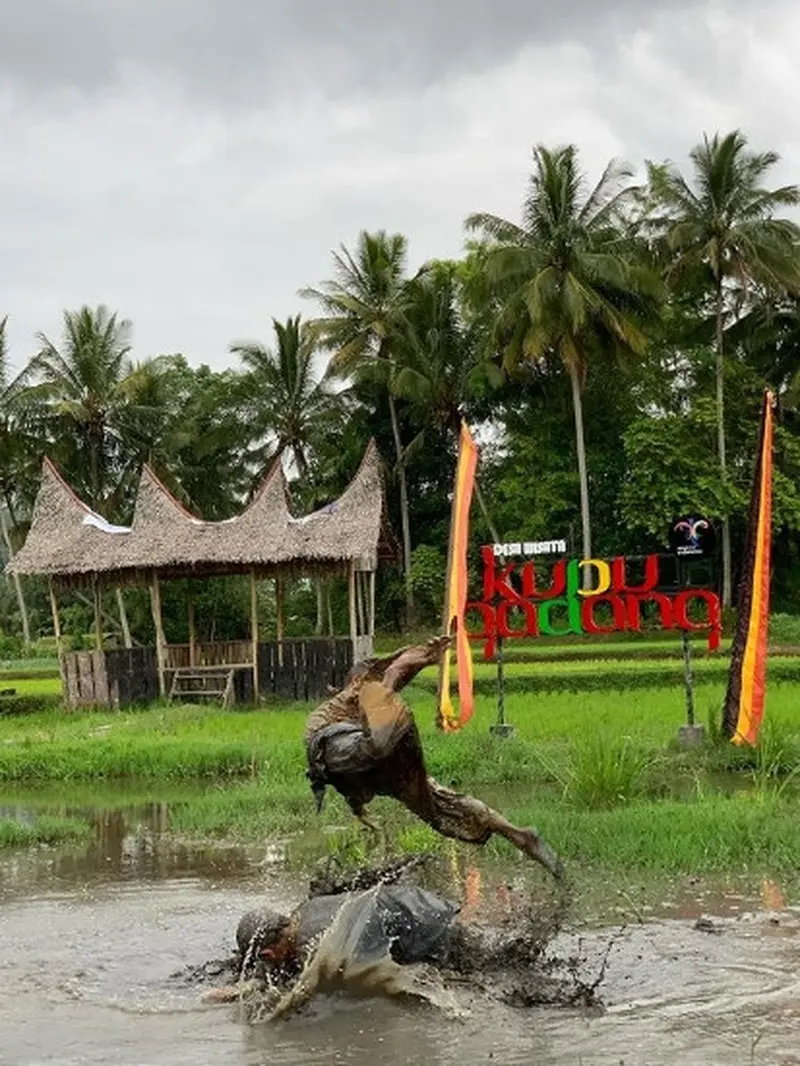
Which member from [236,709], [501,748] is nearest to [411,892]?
[501,748]

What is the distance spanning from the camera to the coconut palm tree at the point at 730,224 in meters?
33.3

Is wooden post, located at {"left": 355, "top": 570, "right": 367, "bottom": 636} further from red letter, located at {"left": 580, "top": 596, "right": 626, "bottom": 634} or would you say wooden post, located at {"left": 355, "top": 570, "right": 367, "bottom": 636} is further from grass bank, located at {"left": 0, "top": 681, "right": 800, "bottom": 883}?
red letter, located at {"left": 580, "top": 596, "right": 626, "bottom": 634}

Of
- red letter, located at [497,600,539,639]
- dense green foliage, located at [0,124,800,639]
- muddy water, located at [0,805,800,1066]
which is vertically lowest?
muddy water, located at [0,805,800,1066]

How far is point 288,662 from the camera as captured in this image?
80.3 feet

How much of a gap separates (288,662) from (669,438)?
45.8 ft

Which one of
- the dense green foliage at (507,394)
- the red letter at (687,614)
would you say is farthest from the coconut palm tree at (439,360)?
the red letter at (687,614)

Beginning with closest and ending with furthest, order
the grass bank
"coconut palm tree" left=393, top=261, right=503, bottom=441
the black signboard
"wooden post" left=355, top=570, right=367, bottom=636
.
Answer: the grass bank < "wooden post" left=355, top=570, right=367, bottom=636 < the black signboard < "coconut palm tree" left=393, top=261, right=503, bottom=441

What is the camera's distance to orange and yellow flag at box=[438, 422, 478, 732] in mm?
15859

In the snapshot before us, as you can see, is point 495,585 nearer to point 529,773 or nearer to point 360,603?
point 529,773

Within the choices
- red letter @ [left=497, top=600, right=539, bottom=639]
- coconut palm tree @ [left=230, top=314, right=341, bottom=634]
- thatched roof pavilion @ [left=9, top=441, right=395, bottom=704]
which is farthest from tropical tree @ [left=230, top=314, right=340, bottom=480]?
red letter @ [left=497, top=600, right=539, bottom=639]

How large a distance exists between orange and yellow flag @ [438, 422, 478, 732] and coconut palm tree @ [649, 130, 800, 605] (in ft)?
60.7

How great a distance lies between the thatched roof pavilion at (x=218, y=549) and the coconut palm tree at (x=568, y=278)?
8920 mm

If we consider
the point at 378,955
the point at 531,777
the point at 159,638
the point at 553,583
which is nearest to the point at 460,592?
the point at 553,583

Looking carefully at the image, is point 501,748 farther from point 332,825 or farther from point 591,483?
point 591,483
